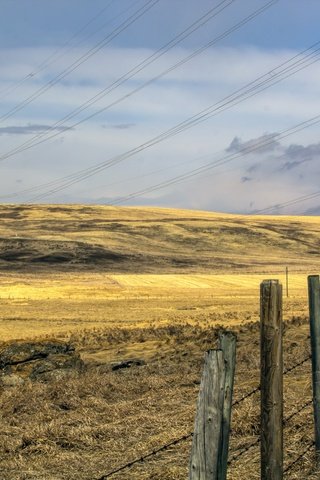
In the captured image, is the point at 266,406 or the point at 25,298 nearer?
the point at 266,406

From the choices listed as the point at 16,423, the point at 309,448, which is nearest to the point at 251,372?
the point at 16,423

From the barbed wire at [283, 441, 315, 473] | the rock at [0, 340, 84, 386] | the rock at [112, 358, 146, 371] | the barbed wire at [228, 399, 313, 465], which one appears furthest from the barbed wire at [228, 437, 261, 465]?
the rock at [112, 358, 146, 371]

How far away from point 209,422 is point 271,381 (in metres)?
0.82

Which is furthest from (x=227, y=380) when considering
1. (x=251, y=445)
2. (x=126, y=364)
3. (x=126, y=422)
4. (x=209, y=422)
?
(x=126, y=364)

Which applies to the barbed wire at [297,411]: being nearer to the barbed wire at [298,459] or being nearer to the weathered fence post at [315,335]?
the barbed wire at [298,459]

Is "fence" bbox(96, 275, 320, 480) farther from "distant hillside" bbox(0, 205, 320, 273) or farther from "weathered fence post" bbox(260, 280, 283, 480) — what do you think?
"distant hillside" bbox(0, 205, 320, 273)

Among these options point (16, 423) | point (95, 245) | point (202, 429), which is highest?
A: point (95, 245)

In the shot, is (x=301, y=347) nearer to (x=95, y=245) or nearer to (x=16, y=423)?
(x=16, y=423)

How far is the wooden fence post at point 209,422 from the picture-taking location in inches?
218

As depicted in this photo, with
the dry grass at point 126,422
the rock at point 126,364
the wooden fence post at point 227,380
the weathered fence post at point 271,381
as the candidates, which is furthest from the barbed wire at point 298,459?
the rock at point 126,364

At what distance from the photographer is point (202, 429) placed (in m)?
5.58

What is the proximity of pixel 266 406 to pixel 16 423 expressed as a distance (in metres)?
8.09

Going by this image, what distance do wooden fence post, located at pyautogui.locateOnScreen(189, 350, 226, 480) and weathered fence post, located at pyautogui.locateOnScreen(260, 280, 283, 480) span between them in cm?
64

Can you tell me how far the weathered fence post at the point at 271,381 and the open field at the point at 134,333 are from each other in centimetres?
223
